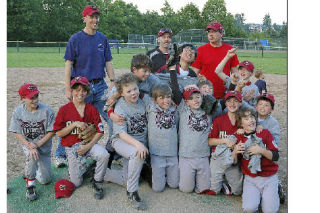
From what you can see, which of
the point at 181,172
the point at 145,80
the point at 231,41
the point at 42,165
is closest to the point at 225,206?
the point at 181,172

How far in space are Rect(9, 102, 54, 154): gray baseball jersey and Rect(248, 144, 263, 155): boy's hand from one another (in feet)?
7.59

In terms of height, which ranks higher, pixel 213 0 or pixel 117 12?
pixel 117 12

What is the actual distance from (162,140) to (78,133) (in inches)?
39.2

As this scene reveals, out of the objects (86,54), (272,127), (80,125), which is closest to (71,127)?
(80,125)

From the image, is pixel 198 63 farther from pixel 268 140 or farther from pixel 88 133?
pixel 88 133

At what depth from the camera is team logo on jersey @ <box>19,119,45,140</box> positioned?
3.68 m

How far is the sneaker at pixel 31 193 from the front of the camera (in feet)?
11.0

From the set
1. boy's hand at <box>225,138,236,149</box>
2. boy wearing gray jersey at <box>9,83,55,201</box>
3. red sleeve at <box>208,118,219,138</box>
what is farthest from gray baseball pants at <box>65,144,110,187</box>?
boy's hand at <box>225,138,236,149</box>

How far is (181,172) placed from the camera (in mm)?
3639

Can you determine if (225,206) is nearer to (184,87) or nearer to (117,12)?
(184,87)

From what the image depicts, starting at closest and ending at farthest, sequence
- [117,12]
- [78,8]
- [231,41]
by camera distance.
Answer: [78,8], [231,41], [117,12]

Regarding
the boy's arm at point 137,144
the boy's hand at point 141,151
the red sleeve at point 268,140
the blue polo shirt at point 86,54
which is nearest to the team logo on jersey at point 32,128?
the blue polo shirt at point 86,54

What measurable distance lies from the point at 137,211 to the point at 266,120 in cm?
177

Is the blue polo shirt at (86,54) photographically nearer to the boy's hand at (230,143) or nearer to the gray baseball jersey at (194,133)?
the gray baseball jersey at (194,133)
